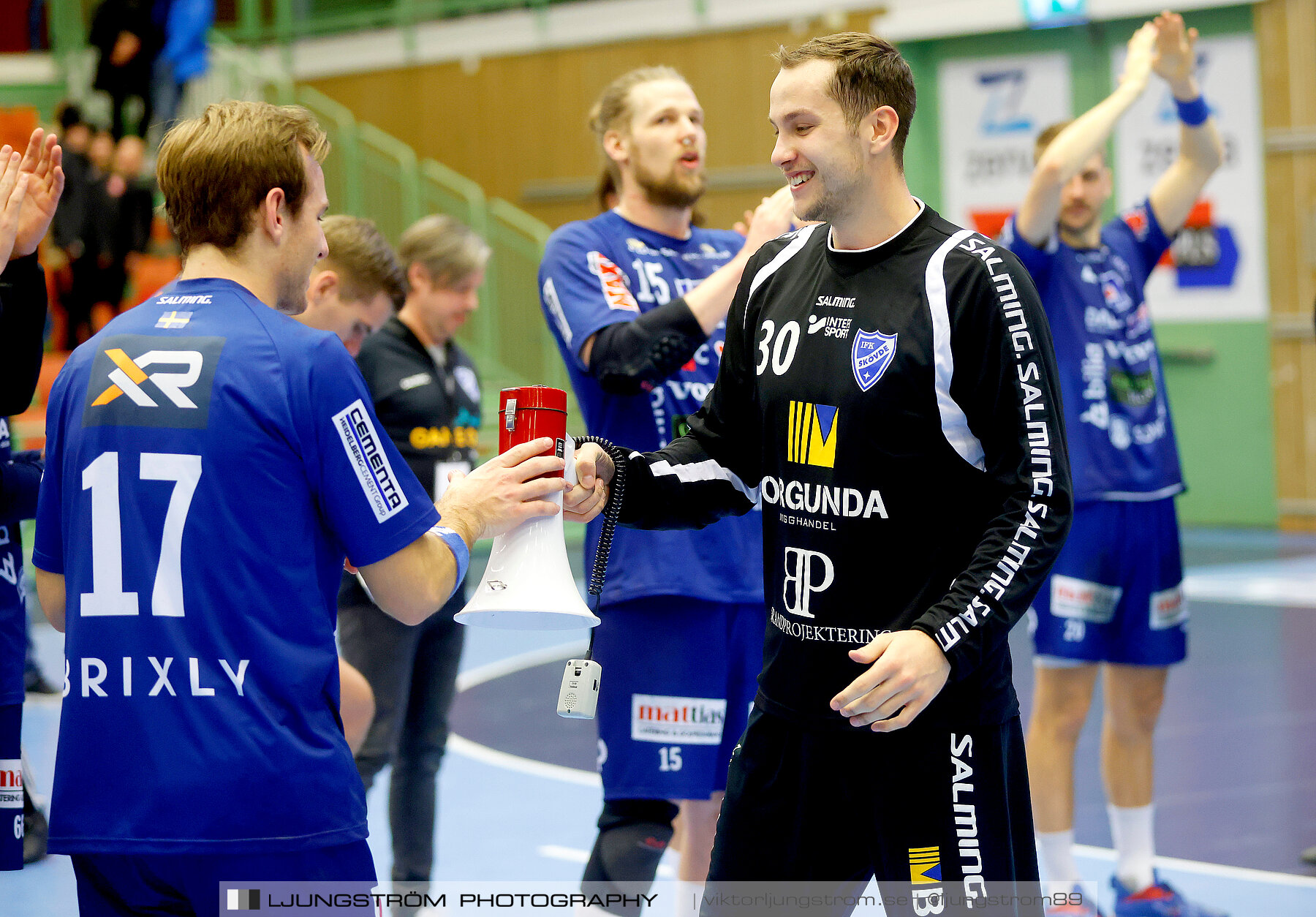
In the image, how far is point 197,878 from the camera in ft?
7.49

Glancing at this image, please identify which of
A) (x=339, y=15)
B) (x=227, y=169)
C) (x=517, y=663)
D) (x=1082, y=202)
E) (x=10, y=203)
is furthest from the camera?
(x=339, y=15)

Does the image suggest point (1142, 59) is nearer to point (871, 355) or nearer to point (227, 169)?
point (871, 355)

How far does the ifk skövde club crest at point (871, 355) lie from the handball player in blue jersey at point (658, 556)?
2.93 ft

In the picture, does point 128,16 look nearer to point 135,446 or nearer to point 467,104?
point 467,104

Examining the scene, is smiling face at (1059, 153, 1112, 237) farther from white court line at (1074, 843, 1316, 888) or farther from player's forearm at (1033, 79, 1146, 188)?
white court line at (1074, 843, 1316, 888)

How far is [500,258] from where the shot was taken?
50.3 feet

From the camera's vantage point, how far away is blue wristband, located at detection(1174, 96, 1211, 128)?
4824 millimetres

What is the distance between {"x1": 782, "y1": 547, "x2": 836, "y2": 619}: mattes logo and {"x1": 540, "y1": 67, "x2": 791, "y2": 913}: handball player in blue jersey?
3.02ft

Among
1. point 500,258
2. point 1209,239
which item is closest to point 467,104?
point 500,258

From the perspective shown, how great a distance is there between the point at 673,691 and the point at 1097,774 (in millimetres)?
3125

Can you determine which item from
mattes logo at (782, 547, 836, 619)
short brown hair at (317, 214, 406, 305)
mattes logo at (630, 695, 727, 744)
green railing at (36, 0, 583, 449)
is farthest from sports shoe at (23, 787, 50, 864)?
green railing at (36, 0, 583, 449)

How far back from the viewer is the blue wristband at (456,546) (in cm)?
255

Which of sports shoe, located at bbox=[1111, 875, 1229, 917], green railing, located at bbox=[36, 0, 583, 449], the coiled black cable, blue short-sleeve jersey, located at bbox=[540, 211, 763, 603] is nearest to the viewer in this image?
the coiled black cable

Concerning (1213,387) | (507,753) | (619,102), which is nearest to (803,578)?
(619,102)
